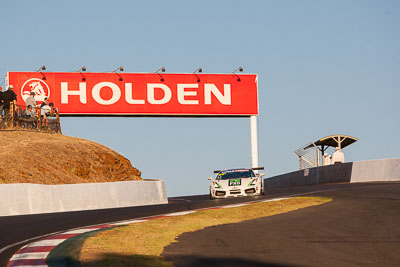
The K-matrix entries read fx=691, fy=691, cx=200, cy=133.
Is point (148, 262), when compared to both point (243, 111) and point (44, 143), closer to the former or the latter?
point (44, 143)

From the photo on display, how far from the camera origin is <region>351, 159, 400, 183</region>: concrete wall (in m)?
31.0

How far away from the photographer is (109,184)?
25203mm

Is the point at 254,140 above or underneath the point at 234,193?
above

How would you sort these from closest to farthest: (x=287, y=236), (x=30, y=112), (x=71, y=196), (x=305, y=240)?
(x=305, y=240)
(x=287, y=236)
(x=71, y=196)
(x=30, y=112)

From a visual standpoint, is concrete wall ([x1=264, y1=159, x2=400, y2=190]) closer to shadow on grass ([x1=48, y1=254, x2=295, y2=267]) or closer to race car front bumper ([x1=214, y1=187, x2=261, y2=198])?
race car front bumper ([x1=214, y1=187, x2=261, y2=198])

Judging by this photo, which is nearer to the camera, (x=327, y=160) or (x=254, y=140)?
(x=327, y=160)

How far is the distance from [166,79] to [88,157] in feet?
32.1

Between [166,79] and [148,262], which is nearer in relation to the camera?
[148,262]

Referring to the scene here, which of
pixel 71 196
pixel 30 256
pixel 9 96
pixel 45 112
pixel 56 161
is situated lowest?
pixel 71 196

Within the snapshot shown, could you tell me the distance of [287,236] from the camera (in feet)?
40.1

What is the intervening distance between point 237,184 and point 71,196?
19.3ft

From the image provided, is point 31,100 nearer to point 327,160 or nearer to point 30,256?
point 327,160

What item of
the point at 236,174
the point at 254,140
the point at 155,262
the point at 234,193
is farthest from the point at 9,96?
the point at 155,262

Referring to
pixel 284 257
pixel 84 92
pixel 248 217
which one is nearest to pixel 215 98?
pixel 84 92
